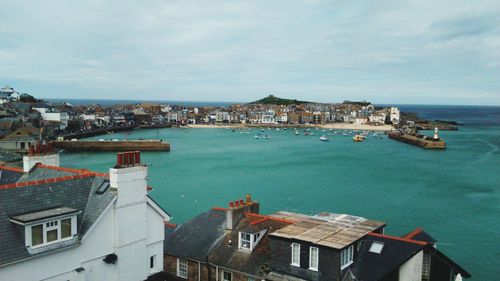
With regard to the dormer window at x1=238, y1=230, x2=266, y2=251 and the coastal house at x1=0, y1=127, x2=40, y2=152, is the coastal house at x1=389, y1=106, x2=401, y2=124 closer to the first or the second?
the coastal house at x1=0, y1=127, x2=40, y2=152

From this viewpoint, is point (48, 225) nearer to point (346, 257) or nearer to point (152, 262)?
point (152, 262)

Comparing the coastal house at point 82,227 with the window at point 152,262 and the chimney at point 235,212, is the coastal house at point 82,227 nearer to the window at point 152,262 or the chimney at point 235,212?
the window at point 152,262

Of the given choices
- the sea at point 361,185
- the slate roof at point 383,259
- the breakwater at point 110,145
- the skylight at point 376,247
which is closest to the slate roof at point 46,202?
the slate roof at point 383,259

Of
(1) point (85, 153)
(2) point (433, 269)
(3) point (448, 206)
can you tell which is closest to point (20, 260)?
(2) point (433, 269)

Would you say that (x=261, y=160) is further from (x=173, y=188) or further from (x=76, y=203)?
(x=76, y=203)

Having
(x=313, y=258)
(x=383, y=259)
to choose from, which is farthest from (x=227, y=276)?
(x=383, y=259)

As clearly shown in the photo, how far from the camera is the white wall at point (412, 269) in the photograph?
11492 mm

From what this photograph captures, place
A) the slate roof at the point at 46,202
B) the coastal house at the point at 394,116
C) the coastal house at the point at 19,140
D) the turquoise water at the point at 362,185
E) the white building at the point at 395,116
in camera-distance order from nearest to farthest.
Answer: the slate roof at the point at 46,202
the turquoise water at the point at 362,185
the coastal house at the point at 19,140
the white building at the point at 395,116
the coastal house at the point at 394,116

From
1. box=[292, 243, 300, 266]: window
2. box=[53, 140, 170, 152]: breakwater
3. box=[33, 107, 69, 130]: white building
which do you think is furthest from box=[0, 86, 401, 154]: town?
box=[292, 243, 300, 266]: window

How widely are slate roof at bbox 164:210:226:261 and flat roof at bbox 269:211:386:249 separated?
2.90 metres

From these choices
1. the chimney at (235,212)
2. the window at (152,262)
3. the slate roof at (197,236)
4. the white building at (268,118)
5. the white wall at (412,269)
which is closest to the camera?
the window at (152,262)

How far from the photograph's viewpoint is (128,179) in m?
10.3

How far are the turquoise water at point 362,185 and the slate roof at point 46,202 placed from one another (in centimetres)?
1905

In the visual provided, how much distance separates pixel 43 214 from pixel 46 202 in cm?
75
